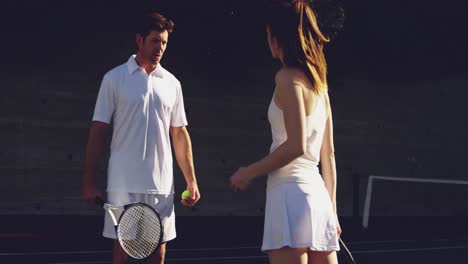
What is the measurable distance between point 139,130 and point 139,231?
0.81m

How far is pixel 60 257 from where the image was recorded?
1167cm

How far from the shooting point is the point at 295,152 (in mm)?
3980

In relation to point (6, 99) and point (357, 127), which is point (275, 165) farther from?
point (357, 127)

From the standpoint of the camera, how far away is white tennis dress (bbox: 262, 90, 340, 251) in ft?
13.2

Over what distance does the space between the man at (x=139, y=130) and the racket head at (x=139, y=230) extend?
0.45 m

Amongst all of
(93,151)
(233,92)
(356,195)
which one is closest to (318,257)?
(93,151)

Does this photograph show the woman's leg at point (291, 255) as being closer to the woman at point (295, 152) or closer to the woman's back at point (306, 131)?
the woman at point (295, 152)

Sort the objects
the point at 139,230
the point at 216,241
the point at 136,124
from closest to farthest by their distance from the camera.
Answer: the point at 139,230, the point at 136,124, the point at 216,241

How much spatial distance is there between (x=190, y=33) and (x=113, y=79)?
12481 millimetres

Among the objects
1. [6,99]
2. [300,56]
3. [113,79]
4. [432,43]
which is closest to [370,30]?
[432,43]

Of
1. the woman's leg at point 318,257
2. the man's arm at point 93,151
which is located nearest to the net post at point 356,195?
the man's arm at point 93,151

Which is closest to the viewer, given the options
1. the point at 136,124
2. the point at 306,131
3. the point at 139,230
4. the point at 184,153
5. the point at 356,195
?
the point at 306,131

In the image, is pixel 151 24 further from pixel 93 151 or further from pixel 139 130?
pixel 93 151

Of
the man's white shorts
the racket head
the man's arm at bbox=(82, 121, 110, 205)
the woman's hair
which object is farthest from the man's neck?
the woman's hair
